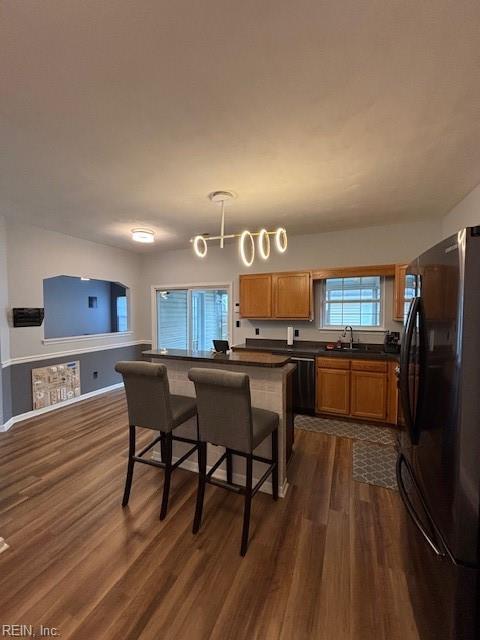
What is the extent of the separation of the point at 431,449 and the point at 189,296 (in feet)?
16.5

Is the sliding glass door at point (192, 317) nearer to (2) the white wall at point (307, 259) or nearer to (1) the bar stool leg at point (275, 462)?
(2) the white wall at point (307, 259)

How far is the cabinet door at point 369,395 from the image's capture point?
12.1 ft

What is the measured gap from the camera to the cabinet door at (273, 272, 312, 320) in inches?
173

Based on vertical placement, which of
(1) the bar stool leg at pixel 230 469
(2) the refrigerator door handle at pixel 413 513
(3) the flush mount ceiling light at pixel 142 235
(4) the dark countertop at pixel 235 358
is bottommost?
(1) the bar stool leg at pixel 230 469

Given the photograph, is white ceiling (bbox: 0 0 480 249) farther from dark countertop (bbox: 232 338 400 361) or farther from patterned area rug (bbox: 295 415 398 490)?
patterned area rug (bbox: 295 415 398 490)

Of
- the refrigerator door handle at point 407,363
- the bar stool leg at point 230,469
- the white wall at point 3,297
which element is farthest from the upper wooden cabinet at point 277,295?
the white wall at point 3,297

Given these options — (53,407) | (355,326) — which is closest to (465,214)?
(355,326)

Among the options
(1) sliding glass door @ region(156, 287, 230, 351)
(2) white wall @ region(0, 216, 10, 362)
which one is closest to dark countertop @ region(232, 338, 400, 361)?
(1) sliding glass door @ region(156, 287, 230, 351)

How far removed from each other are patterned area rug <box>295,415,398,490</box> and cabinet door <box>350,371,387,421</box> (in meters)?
0.17

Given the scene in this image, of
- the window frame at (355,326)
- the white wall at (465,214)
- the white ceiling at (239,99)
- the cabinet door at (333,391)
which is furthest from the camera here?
the window frame at (355,326)

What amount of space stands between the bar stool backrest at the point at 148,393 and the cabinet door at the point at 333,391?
2513 mm

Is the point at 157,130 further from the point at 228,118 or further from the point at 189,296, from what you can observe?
the point at 189,296

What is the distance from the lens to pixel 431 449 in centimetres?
121

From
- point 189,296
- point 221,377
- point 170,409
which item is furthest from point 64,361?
point 221,377
